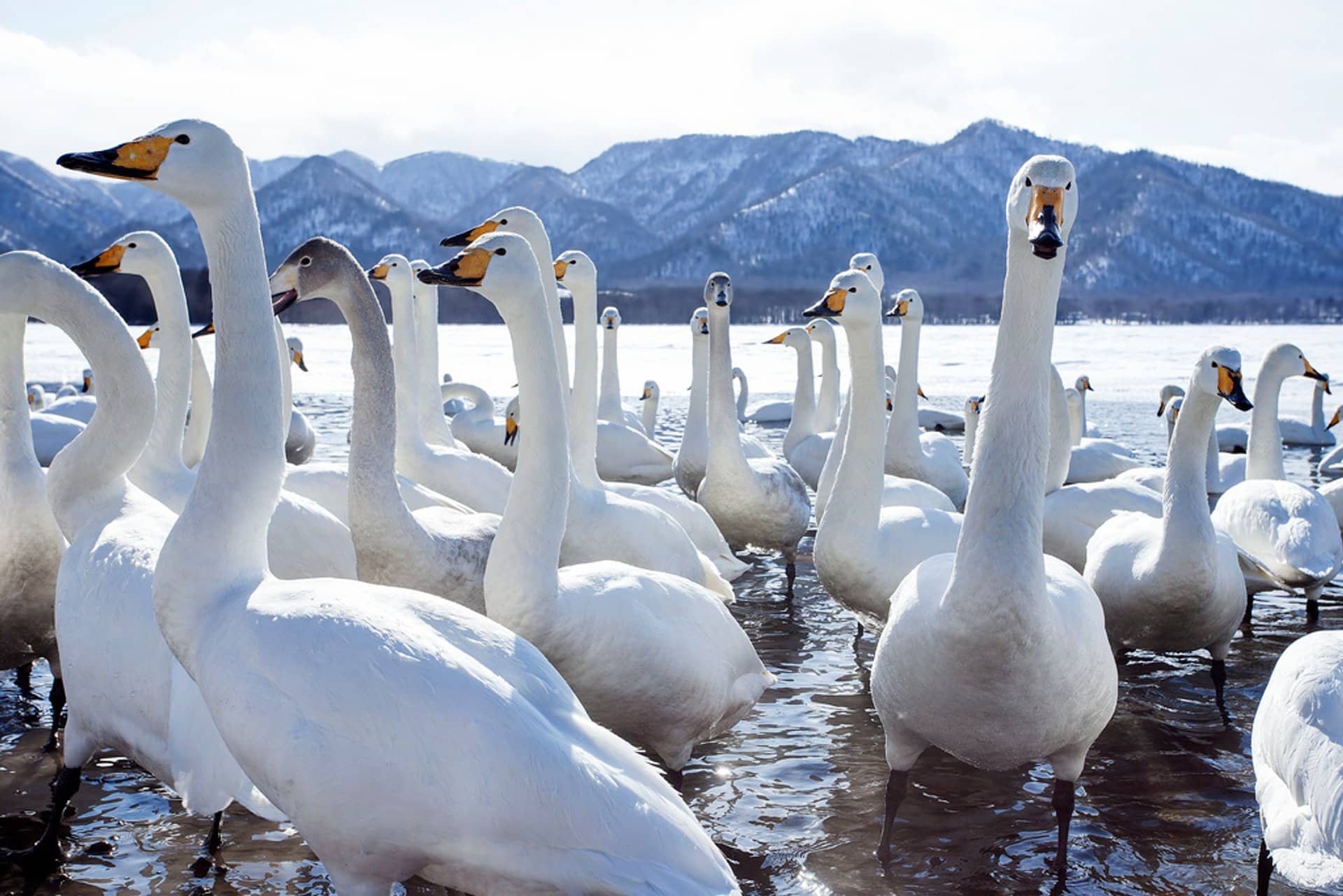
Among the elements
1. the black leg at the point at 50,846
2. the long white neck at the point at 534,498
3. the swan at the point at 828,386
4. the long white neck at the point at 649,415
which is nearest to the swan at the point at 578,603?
the long white neck at the point at 534,498

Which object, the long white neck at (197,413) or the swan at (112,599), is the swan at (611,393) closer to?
the long white neck at (197,413)

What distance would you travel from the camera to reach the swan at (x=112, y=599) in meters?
3.57

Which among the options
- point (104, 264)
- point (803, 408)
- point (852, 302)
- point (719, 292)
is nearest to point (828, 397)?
point (803, 408)

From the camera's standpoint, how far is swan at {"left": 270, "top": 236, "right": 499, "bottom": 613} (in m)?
5.02

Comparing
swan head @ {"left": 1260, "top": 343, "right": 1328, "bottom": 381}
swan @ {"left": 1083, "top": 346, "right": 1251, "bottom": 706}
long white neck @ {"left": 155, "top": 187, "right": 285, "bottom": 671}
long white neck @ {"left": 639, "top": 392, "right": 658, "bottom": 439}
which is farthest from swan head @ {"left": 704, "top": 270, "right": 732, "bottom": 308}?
long white neck @ {"left": 639, "top": 392, "right": 658, "bottom": 439}

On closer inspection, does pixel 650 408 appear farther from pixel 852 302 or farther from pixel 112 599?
pixel 112 599

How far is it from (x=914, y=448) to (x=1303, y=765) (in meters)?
6.34

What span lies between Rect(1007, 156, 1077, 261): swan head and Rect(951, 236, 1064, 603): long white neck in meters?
0.10

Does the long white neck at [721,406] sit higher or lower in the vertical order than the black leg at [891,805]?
higher

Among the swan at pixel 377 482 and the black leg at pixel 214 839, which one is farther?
the swan at pixel 377 482

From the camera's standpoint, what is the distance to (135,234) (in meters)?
6.20

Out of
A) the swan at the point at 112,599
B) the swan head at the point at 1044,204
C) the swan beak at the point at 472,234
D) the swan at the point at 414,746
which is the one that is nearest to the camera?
the swan at the point at 414,746

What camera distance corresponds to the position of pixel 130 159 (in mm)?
3389

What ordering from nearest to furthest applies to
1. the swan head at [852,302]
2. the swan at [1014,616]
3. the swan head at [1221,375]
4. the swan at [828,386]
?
the swan at [1014,616], the swan head at [1221,375], the swan head at [852,302], the swan at [828,386]
